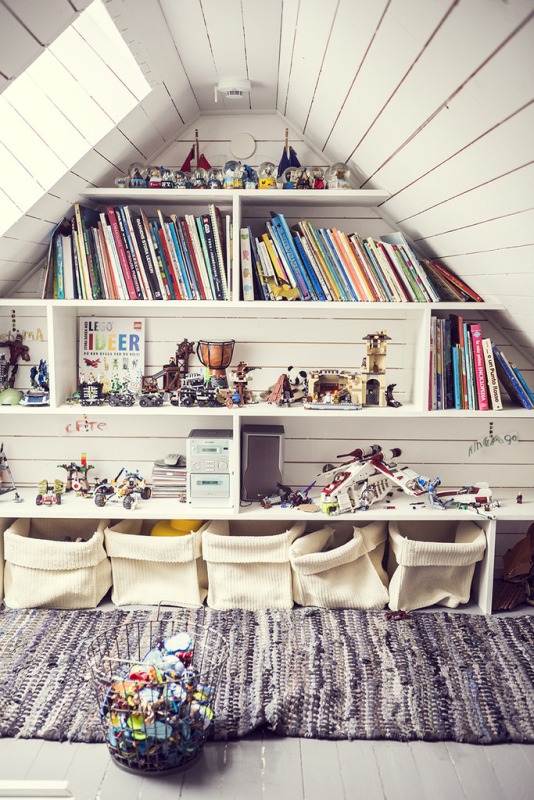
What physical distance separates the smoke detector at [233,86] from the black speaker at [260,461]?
1.24m

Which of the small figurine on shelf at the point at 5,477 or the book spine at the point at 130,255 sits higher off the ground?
the book spine at the point at 130,255

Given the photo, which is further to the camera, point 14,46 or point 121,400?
point 121,400

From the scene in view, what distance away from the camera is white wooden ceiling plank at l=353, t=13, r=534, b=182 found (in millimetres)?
1092

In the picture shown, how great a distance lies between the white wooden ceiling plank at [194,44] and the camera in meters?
1.74

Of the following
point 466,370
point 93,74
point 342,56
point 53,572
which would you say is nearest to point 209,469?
point 53,572

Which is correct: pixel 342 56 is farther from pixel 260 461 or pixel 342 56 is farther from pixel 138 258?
pixel 260 461

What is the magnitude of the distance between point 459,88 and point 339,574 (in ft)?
5.99

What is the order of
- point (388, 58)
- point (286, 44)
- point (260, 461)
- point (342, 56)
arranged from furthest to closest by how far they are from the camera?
point (260, 461)
point (286, 44)
point (342, 56)
point (388, 58)

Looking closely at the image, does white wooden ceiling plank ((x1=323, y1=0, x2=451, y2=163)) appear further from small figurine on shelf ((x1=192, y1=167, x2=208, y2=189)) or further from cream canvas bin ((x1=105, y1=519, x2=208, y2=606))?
cream canvas bin ((x1=105, y1=519, x2=208, y2=606))

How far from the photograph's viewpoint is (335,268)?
2.56 metres

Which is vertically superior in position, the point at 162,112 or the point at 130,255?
the point at 162,112

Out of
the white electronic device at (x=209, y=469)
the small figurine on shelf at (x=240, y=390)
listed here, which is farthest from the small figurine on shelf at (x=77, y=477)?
the small figurine on shelf at (x=240, y=390)

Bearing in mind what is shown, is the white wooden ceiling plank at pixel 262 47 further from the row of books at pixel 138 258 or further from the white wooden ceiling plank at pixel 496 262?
the white wooden ceiling plank at pixel 496 262

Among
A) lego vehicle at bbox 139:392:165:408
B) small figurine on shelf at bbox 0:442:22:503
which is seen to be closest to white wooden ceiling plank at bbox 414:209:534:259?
lego vehicle at bbox 139:392:165:408
